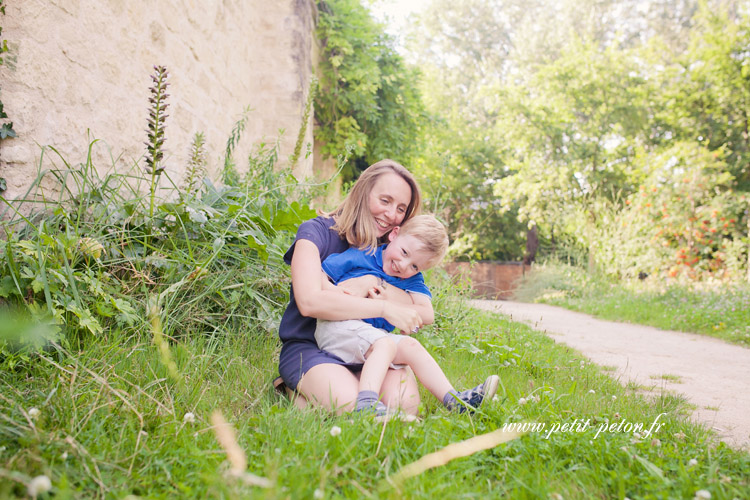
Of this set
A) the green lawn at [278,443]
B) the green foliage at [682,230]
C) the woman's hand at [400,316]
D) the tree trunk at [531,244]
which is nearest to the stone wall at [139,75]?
the green lawn at [278,443]

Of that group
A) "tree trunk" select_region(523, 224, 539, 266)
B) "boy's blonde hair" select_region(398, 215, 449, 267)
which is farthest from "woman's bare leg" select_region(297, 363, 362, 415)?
"tree trunk" select_region(523, 224, 539, 266)

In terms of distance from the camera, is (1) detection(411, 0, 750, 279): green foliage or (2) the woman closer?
(2) the woman

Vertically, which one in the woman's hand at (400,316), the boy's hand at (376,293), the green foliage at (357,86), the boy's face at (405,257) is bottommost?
the woman's hand at (400,316)

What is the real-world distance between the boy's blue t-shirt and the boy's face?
0.12ft

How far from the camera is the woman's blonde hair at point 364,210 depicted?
233cm

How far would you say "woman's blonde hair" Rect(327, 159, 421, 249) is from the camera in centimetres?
233

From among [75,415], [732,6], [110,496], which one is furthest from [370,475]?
[732,6]

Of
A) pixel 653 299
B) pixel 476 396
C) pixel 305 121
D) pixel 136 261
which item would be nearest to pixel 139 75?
pixel 305 121

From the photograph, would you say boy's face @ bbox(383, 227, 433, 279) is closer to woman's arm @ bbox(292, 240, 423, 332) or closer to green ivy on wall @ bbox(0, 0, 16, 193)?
woman's arm @ bbox(292, 240, 423, 332)

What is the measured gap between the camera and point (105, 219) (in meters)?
2.47

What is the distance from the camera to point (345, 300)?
203 cm

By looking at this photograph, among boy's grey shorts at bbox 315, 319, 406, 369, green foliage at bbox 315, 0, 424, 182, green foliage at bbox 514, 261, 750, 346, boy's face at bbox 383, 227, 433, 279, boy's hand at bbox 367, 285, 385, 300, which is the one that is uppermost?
green foliage at bbox 315, 0, 424, 182

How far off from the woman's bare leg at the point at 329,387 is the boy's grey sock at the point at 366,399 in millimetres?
53

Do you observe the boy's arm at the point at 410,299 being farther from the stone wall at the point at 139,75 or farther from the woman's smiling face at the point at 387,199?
the stone wall at the point at 139,75
